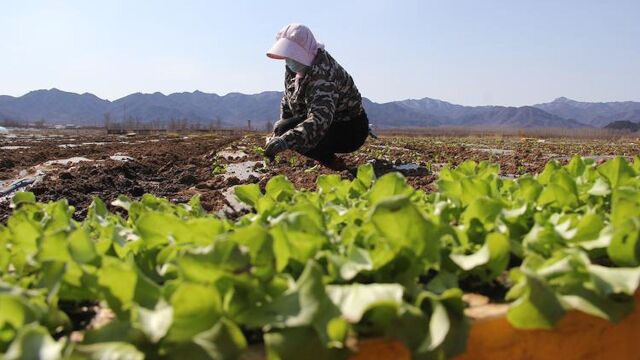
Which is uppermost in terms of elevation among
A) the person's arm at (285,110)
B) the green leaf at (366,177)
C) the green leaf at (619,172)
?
the person's arm at (285,110)

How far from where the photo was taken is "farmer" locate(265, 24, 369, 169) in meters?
5.29

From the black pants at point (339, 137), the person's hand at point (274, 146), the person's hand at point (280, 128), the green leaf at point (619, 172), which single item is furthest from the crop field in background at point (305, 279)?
the black pants at point (339, 137)

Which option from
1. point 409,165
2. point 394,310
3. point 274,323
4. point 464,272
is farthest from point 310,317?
point 409,165

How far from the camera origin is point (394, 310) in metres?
1.01

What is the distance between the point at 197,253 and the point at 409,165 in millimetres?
6950

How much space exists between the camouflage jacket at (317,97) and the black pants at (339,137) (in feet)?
0.85

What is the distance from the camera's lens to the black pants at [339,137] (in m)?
6.61

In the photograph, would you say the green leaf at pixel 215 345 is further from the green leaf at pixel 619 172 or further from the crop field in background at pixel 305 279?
the green leaf at pixel 619 172

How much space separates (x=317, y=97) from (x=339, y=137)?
1.33 m

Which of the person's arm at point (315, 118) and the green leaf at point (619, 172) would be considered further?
the person's arm at point (315, 118)

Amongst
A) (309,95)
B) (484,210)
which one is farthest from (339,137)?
(484,210)

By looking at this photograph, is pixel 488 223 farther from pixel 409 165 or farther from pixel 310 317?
pixel 409 165

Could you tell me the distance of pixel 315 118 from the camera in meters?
5.39

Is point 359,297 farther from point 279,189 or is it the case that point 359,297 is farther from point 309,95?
point 309,95
